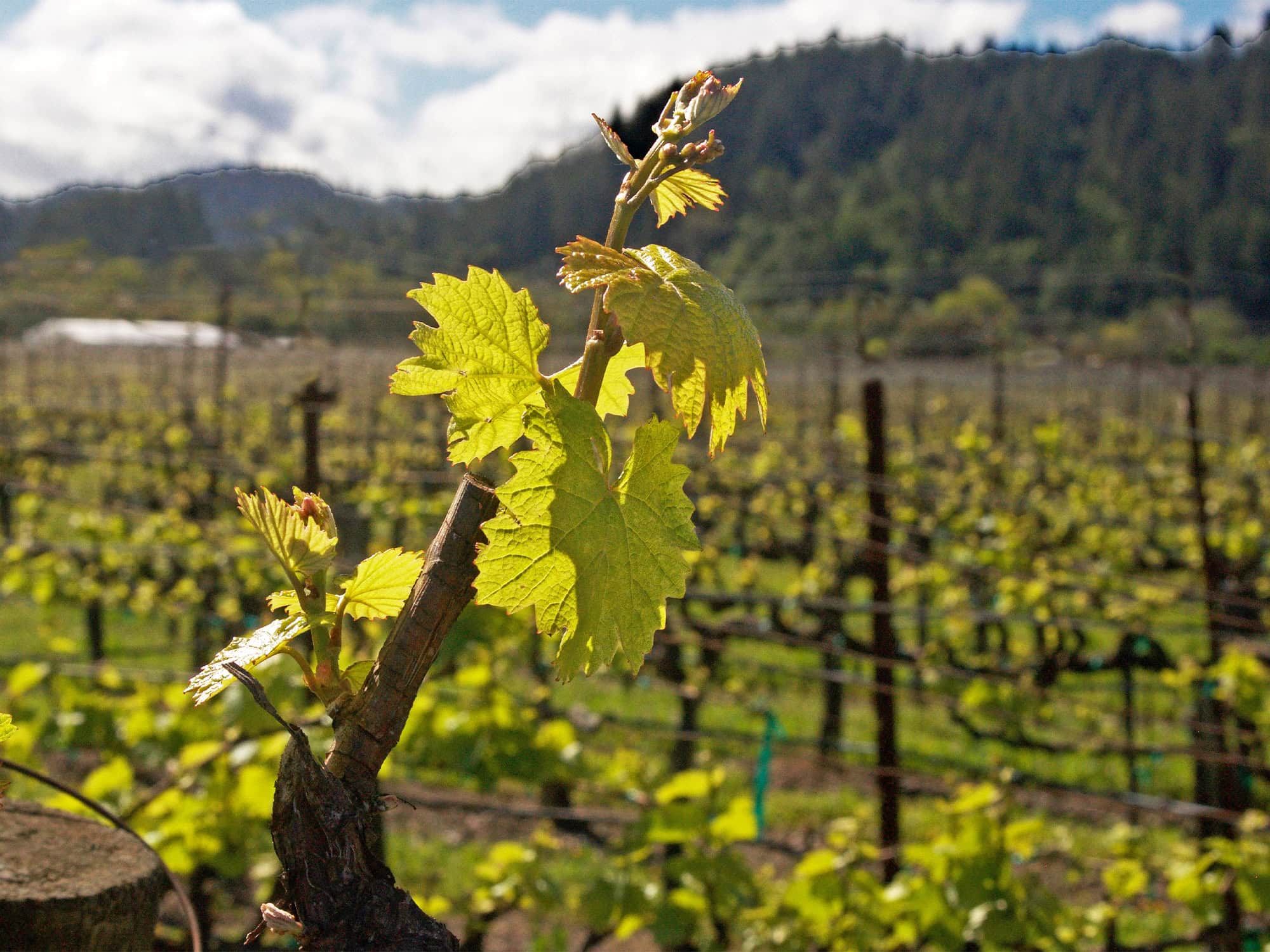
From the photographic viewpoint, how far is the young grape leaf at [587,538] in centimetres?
51

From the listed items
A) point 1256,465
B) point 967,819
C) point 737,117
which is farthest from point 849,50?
point 967,819

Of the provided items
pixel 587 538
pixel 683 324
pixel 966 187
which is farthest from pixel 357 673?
pixel 966 187

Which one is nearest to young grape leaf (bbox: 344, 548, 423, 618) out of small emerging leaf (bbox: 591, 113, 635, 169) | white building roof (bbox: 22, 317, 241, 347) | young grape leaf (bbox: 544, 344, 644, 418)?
young grape leaf (bbox: 544, 344, 644, 418)

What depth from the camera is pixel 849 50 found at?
110875mm

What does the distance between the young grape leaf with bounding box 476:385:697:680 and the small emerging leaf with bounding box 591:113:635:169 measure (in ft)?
0.39

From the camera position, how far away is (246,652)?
54 centimetres

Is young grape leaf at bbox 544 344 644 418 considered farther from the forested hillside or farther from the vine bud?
the forested hillside

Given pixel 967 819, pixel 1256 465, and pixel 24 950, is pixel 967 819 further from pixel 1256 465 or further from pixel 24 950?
pixel 1256 465

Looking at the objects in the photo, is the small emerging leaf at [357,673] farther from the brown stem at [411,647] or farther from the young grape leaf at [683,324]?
the young grape leaf at [683,324]

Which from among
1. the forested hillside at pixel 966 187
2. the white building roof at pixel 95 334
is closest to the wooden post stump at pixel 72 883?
the white building roof at pixel 95 334

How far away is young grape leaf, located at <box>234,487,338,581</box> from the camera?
1.71 ft

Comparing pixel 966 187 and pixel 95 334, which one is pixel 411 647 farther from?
pixel 966 187

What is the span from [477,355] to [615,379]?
12 centimetres

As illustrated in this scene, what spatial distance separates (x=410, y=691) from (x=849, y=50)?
120678mm
